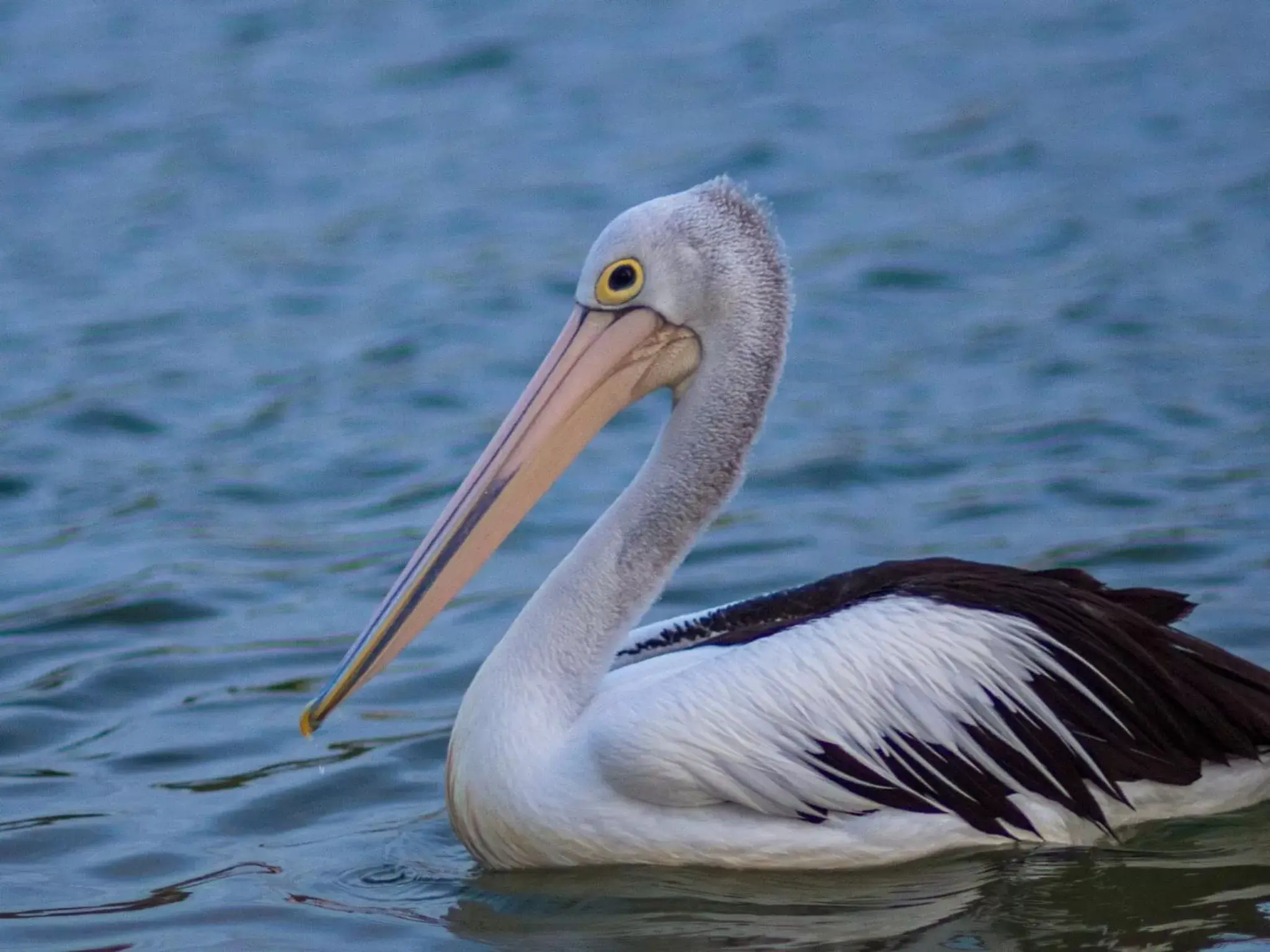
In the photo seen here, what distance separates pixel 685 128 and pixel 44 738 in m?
5.88

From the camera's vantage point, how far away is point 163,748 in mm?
4828

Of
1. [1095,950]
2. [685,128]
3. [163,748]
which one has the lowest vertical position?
[1095,950]

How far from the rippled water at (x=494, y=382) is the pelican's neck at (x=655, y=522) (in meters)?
0.48

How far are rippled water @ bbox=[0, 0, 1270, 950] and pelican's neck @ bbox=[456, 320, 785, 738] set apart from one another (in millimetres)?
481

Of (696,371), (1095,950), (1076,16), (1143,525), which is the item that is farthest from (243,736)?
(1076,16)

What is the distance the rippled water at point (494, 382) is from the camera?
157 inches

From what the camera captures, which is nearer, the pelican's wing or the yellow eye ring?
the pelican's wing

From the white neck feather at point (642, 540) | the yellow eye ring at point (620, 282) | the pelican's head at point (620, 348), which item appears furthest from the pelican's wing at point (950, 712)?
Result: the yellow eye ring at point (620, 282)

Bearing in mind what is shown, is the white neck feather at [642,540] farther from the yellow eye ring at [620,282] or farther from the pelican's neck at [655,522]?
the yellow eye ring at [620,282]

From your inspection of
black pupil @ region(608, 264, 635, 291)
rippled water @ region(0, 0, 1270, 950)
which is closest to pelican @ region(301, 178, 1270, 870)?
black pupil @ region(608, 264, 635, 291)

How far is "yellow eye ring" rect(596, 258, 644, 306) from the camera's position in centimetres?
419

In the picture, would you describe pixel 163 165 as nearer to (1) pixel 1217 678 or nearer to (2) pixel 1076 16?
(2) pixel 1076 16

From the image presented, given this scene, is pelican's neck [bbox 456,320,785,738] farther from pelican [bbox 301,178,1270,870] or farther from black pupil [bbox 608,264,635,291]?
black pupil [bbox 608,264,635,291]

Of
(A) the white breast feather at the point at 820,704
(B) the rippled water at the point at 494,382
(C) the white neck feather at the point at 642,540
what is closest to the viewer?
(A) the white breast feather at the point at 820,704
